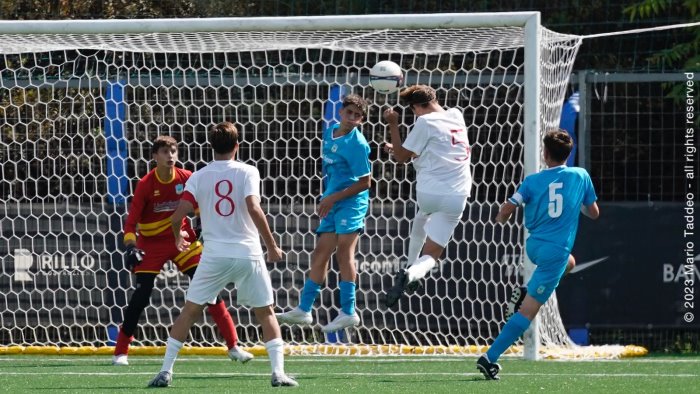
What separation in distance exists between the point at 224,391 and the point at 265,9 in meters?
7.85

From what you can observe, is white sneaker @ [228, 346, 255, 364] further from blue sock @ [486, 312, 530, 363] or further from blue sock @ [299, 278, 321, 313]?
blue sock @ [486, 312, 530, 363]

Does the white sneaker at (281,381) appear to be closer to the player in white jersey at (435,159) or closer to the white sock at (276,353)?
the white sock at (276,353)

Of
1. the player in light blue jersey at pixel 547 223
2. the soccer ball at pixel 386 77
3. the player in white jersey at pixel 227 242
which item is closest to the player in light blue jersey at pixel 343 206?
the soccer ball at pixel 386 77

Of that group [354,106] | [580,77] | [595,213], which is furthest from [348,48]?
[595,213]

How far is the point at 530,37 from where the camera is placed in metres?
9.82

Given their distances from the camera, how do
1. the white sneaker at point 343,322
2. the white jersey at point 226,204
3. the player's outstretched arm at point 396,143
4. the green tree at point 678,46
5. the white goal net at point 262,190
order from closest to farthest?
the white jersey at point 226,204
the player's outstretched arm at point 396,143
the white sneaker at point 343,322
the white goal net at point 262,190
the green tree at point 678,46

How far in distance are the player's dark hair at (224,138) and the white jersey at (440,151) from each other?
1817mm

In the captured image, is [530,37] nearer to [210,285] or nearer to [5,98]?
[210,285]

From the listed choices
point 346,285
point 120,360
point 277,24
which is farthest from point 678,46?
point 120,360

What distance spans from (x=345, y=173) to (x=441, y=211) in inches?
36.8

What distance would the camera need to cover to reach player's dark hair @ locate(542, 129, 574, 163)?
830 centimetres

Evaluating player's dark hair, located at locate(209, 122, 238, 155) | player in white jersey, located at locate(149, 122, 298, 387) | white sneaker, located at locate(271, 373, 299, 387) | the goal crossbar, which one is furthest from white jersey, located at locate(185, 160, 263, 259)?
the goal crossbar

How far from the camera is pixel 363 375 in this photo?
8.89 meters

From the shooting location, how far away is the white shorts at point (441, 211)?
925 cm
